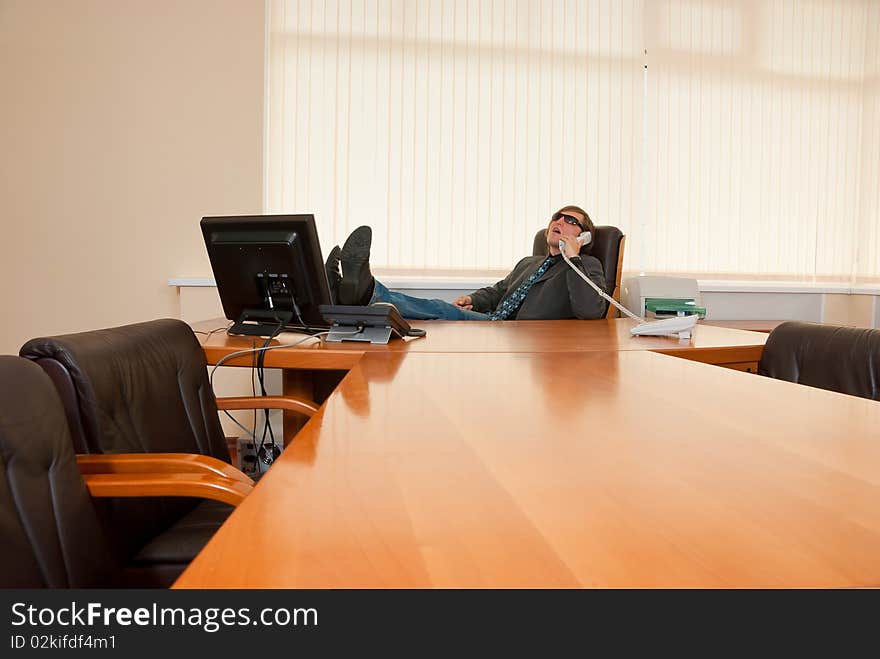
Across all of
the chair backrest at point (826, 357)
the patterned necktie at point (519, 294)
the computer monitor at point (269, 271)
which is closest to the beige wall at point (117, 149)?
the patterned necktie at point (519, 294)

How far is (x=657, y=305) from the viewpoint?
3.14 metres

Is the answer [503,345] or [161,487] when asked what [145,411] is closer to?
[161,487]

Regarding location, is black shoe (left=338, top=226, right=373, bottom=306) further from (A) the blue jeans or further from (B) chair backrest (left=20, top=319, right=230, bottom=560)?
(B) chair backrest (left=20, top=319, right=230, bottom=560)

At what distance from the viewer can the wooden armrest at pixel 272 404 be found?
5.20 ft

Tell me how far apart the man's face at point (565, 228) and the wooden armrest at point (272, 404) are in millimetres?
1909

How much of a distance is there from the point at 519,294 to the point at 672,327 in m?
1.33

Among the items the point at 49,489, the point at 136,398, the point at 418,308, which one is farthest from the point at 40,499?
the point at 418,308

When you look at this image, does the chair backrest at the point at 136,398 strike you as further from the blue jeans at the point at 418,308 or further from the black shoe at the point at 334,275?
the blue jeans at the point at 418,308

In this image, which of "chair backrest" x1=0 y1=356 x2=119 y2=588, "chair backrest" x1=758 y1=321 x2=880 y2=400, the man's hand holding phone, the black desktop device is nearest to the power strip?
"chair backrest" x1=758 y1=321 x2=880 y2=400

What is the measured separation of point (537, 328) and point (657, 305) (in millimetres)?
1011

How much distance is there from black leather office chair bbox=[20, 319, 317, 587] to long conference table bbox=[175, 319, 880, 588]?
0.44 metres

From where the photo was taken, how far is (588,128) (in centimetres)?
443

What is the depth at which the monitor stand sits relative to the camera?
196 cm

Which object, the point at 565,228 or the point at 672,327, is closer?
the point at 672,327
